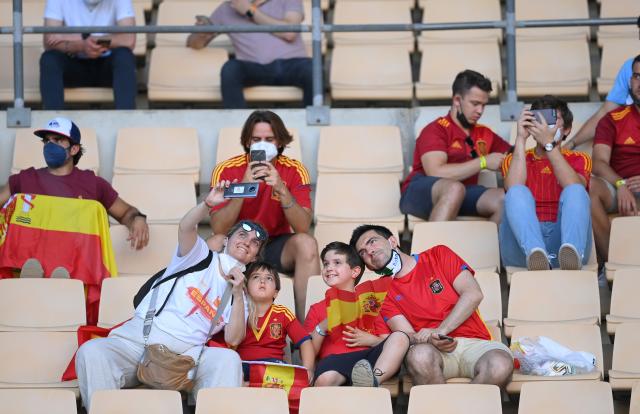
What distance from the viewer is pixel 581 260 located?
6074mm

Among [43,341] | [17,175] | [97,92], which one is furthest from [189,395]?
[97,92]

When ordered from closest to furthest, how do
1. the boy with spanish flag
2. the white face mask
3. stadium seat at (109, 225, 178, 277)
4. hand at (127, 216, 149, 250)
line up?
the boy with spanish flag → the white face mask → hand at (127, 216, 149, 250) → stadium seat at (109, 225, 178, 277)

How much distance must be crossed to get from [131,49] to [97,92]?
0.98ft

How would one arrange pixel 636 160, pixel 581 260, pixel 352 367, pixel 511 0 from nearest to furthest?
1. pixel 352 367
2. pixel 581 260
3. pixel 636 160
4. pixel 511 0

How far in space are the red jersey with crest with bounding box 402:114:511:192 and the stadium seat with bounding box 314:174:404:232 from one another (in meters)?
0.11

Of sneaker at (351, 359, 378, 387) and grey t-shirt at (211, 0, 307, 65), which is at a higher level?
grey t-shirt at (211, 0, 307, 65)

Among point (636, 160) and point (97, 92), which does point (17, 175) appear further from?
point (636, 160)

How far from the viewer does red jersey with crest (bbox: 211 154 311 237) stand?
6.30 m

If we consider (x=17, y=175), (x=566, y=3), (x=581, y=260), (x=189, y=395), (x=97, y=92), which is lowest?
(x=189, y=395)

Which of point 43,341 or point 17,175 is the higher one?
point 17,175

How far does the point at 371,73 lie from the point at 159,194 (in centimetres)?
154

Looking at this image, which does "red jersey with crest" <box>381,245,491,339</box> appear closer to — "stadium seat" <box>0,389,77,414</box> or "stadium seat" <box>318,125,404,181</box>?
"stadium seat" <box>0,389,77,414</box>

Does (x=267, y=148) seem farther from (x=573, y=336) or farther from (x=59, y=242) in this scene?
(x=573, y=336)

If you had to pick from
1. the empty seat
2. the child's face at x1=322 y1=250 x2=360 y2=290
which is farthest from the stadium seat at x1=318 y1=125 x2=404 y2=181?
the empty seat
